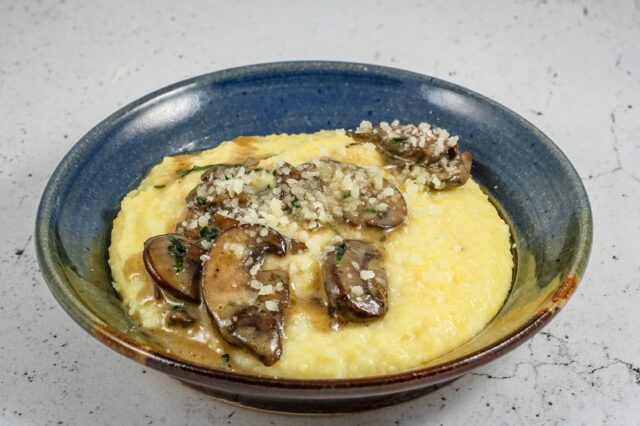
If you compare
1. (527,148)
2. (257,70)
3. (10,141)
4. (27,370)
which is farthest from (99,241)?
(527,148)

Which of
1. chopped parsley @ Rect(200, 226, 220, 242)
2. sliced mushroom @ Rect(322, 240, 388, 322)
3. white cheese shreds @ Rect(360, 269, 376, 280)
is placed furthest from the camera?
chopped parsley @ Rect(200, 226, 220, 242)

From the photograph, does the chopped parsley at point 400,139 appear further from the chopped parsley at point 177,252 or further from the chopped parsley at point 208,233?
the chopped parsley at point 177,252

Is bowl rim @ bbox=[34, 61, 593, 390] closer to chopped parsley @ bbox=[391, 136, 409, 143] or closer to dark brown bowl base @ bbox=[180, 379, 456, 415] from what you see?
dark brown bowl base @ bbox=[180, 379, 456, 415]

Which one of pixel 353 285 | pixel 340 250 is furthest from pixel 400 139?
pixel 353 285

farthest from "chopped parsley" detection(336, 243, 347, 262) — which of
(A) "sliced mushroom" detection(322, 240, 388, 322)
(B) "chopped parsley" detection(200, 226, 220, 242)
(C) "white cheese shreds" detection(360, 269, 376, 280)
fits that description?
(B) "chopped parsley" detection(200, 226, 220, 242)

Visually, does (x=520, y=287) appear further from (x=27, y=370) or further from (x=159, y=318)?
(x=27, y=370)

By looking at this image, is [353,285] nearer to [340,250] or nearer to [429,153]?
[340,250]
